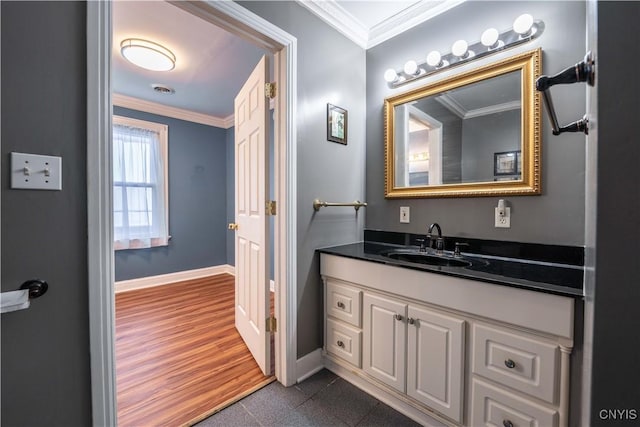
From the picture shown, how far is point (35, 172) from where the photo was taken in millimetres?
834

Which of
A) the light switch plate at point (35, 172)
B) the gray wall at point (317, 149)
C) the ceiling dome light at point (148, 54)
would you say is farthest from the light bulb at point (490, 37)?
the ceiling dome light at point (148, 54)

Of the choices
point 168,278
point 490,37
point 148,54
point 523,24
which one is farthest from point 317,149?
point 168,278

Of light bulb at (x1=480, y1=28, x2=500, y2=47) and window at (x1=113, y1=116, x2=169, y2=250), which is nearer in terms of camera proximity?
light bulb at (x1=480, y1=28, x2=500, y2=47)

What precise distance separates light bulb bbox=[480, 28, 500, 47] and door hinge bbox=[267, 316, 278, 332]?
6.85ft

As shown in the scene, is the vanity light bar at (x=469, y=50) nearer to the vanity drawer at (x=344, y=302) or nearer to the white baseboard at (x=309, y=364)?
the vanity drawer at (x=344, y=302)

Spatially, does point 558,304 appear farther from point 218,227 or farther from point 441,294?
point 218,227

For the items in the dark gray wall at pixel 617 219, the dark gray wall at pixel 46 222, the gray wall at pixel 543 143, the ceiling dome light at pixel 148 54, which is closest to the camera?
the dark gray wall at pixel 617 219

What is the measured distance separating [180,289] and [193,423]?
2.48 m

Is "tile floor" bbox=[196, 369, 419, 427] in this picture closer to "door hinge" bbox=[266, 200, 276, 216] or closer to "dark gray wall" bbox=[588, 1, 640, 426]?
"door hinge" bbox=[266, 200, 276, 216]

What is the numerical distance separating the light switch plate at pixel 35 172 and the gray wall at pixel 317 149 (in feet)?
3.54

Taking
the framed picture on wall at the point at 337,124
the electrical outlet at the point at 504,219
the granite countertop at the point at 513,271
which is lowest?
the granite countertop at the point at 513,271

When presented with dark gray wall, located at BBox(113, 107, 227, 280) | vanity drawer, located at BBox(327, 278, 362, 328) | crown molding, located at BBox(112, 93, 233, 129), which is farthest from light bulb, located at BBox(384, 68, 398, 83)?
dark gray wall, located at BBox(113, 107, 227, 280)

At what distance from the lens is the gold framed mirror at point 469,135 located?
4.74ft

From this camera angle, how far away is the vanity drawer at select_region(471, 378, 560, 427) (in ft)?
3.28
